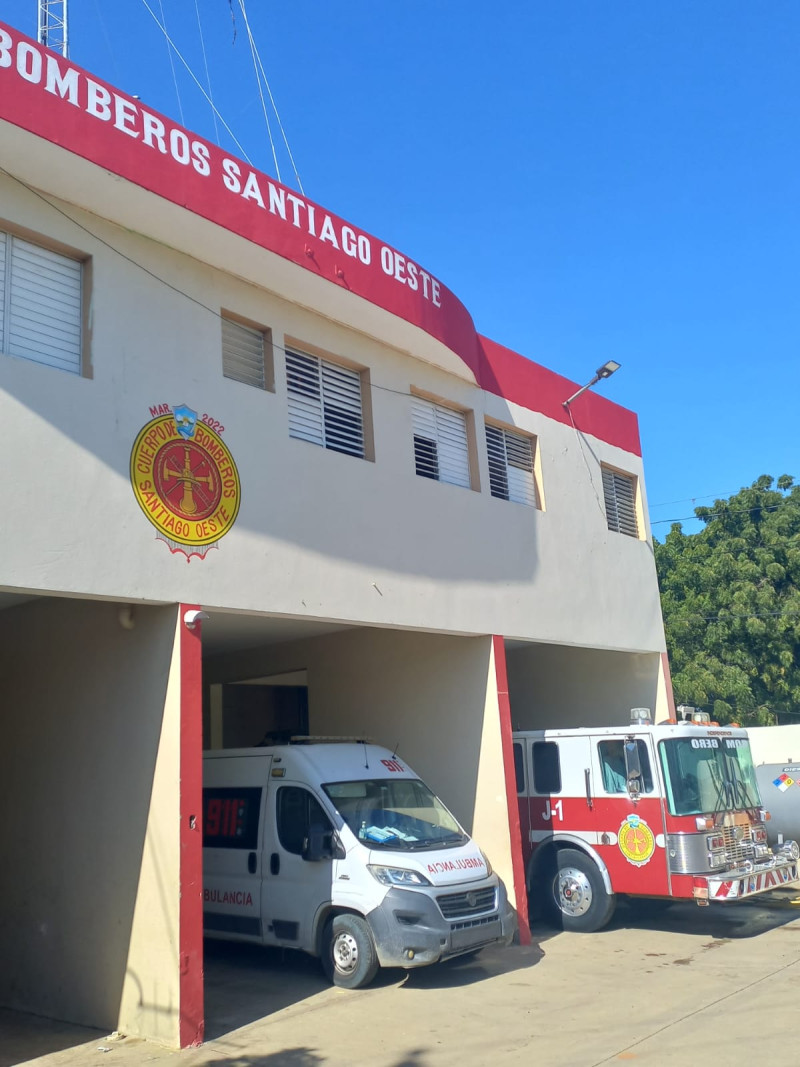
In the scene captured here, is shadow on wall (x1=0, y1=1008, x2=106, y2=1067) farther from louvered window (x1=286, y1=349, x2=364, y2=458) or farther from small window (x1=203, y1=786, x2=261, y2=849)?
louvered window (x1=286, y1=349, x2=364, y2=458)

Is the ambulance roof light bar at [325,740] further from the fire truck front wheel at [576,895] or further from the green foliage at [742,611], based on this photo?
the green foliage at [742,611]

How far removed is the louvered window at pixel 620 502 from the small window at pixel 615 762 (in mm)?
4422

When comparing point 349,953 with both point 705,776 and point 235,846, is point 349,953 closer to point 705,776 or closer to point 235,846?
point 235,846

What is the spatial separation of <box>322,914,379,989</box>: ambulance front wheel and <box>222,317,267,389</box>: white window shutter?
526 cm

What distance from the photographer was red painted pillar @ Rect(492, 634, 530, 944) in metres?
10.7

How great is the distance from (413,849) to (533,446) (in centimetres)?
623

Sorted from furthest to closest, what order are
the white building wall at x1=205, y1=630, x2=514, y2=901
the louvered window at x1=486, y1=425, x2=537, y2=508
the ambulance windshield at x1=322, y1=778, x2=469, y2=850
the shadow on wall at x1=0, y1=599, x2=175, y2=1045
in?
the louvered window at x1=486, y1=425, x2=537, y2=508 < the white building wall at x1=205, y1=630, x2=514, y2=901 < the ambulance windshield at x1=322, y1=778, x2=469, y2=850 < the shadow on wall at x1=0, y1=599, x2=175, y2=1045

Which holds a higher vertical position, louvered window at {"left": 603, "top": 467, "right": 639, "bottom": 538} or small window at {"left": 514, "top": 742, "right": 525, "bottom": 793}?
louvered window at {"left": 603, "top": 467, "right": 639, "bottom": 538}

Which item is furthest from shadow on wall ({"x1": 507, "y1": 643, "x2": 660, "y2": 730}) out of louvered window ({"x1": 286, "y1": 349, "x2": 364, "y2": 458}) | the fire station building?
louvered window ({"x1": 286, "y1": 349, "x2": 364, "y2": 458})

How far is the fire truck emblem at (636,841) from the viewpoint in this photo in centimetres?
1055

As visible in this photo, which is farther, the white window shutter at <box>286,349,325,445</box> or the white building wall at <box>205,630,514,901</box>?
the white building wall at <box>205,630,514,901</box>

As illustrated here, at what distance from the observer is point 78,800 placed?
837 cm

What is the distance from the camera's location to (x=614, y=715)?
49.3ft

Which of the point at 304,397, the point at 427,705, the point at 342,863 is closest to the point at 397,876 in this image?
the point at 342,863
